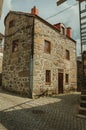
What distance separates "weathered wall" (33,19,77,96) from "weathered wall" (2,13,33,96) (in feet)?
1.94

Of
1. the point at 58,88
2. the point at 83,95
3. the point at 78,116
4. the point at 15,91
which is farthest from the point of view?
the point at 58,88

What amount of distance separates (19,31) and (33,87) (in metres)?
5.42

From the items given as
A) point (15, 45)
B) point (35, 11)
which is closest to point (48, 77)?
point (15, 45)

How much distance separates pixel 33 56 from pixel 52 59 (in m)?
2.95

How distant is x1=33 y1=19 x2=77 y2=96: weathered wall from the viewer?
14469mm

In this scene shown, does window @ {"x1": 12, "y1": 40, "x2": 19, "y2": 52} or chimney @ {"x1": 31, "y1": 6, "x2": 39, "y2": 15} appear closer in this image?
chimney @ {"x1": 31, "y1": 6, "x2": 39, "y2": 15}

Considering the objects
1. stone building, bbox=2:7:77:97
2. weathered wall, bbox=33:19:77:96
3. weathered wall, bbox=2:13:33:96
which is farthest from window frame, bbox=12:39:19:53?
weathered wall, bbox=33:19:77:96

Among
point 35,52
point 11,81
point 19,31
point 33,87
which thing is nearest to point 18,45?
point 19,31

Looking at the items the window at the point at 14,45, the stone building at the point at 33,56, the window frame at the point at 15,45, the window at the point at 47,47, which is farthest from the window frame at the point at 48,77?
the window at the point at 14,45

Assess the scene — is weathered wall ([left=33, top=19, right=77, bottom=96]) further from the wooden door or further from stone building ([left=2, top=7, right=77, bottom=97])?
the wooden door

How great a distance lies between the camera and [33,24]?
14.7 m

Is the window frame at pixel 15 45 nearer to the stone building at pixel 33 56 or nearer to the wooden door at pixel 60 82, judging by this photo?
the stone building at pixel 33 56

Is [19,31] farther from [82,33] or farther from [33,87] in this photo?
[82,33]

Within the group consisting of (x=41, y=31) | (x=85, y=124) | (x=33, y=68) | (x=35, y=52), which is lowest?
(x=85, y=124)
